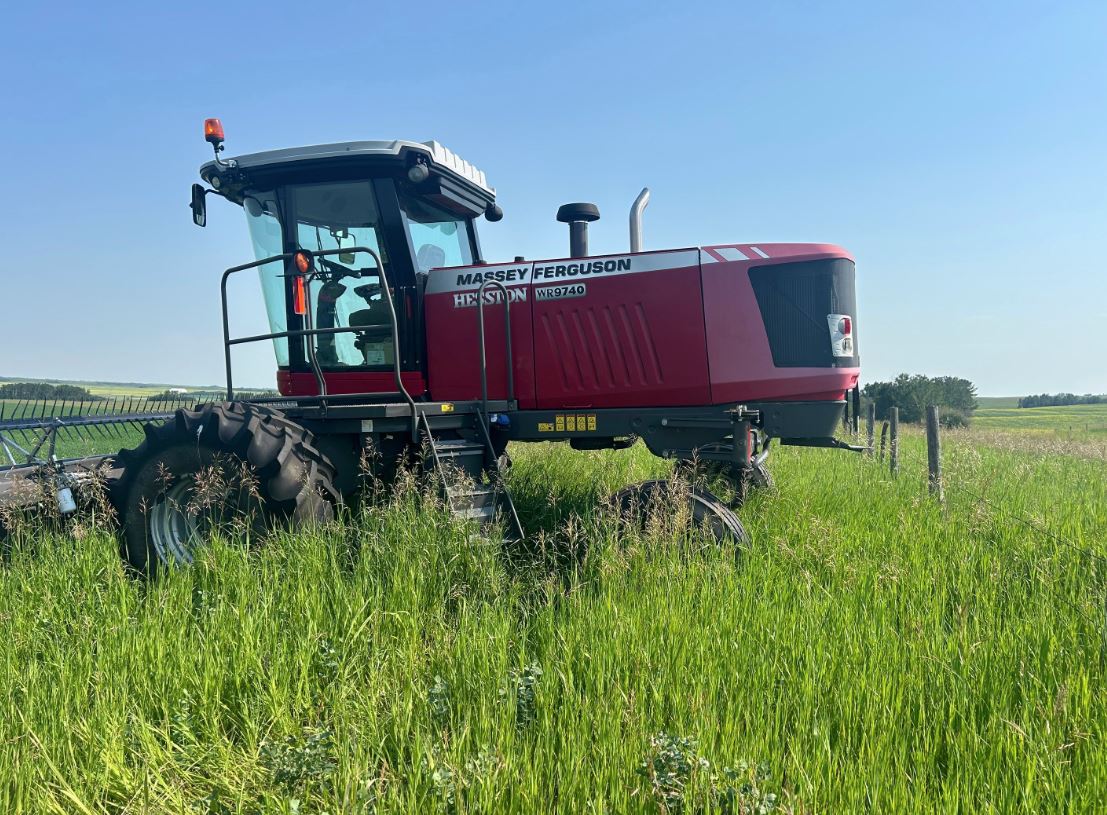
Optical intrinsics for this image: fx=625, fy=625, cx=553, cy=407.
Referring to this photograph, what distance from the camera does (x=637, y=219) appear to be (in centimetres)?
480

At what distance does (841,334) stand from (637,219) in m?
1.71

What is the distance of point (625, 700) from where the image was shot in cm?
Result: 200

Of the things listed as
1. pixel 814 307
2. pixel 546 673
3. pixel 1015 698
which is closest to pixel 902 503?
pixel 814 307

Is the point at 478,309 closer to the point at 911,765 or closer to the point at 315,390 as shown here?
the point at 315,390

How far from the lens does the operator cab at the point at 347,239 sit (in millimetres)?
4699

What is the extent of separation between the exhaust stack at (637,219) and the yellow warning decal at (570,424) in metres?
1.35

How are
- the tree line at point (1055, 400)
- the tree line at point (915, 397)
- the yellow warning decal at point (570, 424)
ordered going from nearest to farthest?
the yellow warning decal at point (570, 424), the tree line at point (915, 397), the tree line at point (1055, 400)

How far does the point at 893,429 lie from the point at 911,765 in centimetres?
750

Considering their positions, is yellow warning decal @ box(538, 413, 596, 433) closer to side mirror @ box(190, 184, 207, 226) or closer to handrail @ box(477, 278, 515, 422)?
handrail @ box(477, 278, 515, 422)

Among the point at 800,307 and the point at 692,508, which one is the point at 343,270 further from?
the point at 800,307

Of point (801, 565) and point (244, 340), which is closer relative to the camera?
point (801, 565)

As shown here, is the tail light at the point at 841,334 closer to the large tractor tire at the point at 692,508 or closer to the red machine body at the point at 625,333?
the red machine body at the point at 625,333

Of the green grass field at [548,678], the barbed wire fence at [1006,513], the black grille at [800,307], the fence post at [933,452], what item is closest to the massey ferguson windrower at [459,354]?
the black grille at [800,307]

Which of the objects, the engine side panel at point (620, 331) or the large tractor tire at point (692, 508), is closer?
the large tractor tire at point (692, 508)
